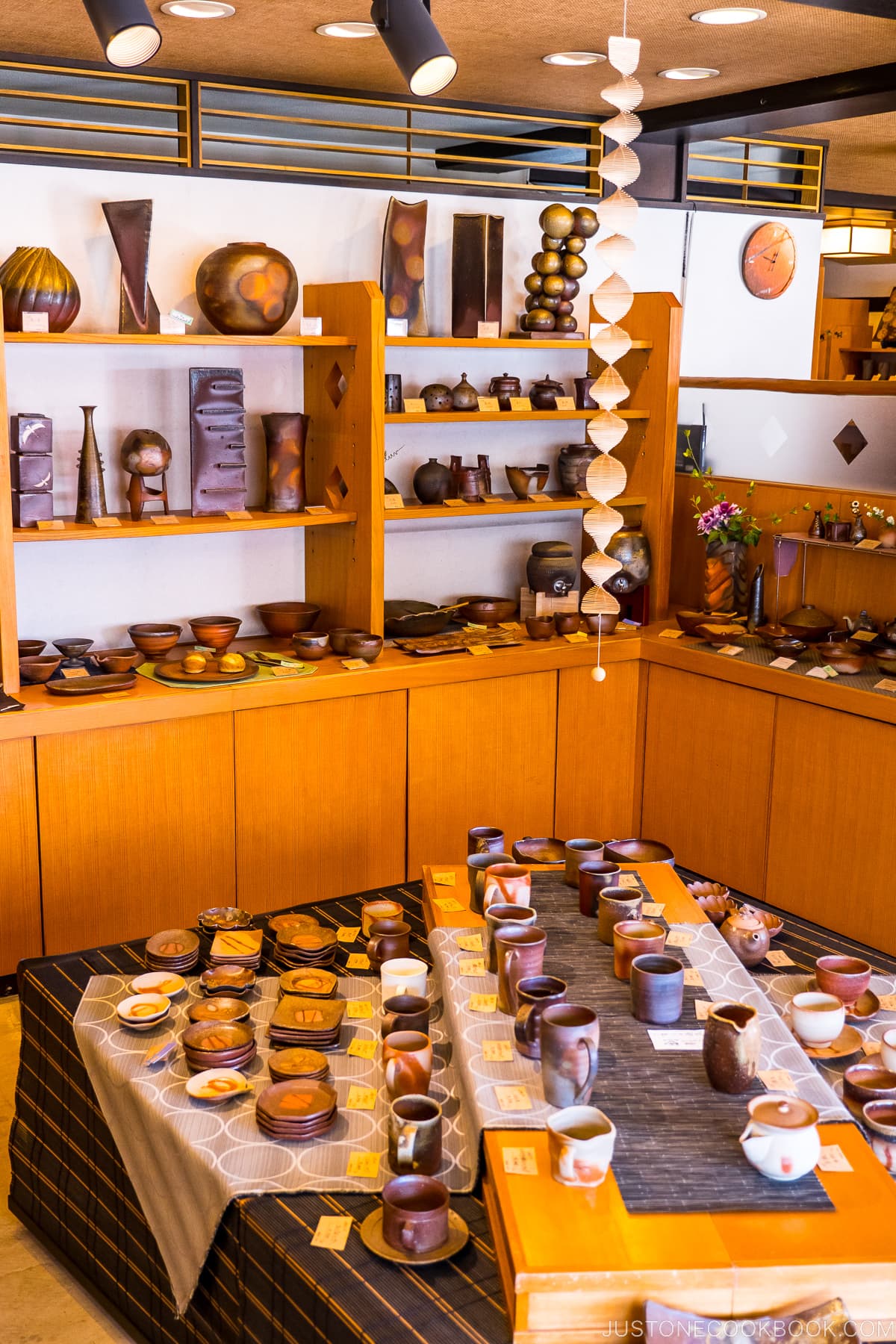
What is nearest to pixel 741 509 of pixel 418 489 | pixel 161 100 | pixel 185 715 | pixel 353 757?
pixel 418 489

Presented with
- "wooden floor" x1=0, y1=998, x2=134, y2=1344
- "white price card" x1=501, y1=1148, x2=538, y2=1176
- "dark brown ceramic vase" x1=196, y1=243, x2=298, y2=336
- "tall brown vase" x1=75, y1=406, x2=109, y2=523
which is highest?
"dark brown ceramic vase" x1=196, y1=243, x2=298, y2=336

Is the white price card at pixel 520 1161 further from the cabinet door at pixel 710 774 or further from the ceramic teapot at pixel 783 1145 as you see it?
the cabinet door at pixel 710 774

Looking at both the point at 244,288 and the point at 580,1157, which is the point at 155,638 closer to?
the point at 244,288

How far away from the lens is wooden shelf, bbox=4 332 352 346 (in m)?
3.63

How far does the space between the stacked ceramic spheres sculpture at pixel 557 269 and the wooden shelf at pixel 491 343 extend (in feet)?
0.26

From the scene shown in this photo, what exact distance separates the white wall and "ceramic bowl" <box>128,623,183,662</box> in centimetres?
16

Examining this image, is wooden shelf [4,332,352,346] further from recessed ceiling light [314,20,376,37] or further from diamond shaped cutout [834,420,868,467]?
diamond shaped cutout [834,420,868,467]

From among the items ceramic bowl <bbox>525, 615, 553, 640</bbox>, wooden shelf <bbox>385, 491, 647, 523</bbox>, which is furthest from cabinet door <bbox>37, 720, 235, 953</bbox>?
ceramic bowl <bbox>525, 615, 553, 640</bbox>

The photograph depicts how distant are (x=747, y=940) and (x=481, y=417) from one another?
7.96 feet

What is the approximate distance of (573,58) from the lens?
4020mm

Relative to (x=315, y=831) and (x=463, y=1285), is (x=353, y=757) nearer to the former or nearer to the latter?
(x=315, y=831)

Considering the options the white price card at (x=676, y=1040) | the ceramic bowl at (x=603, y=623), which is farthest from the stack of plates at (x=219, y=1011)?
the ceramic bowl at (x=603, y=623)

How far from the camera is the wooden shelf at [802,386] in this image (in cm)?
437

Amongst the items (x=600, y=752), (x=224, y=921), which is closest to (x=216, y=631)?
(x=600, y=752)
